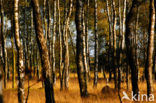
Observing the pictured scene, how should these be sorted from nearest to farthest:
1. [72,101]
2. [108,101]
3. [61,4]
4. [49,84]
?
[49,84], [108,101], [72,101], [61,4]

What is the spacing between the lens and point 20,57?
235 inches

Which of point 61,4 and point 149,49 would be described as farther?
point 61,4

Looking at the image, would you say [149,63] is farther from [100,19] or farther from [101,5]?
[100,19]

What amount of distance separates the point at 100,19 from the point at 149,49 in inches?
614

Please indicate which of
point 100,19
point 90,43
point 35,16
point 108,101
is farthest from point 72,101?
point 90,43

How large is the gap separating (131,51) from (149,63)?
2.33ft

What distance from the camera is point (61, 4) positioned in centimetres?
1756

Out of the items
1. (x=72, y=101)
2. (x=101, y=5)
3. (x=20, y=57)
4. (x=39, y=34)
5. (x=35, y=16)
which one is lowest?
(x=72, y=101)

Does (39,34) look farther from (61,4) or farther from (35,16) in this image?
(61,4)

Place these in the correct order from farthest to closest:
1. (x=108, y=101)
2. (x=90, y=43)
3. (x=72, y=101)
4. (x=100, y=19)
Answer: (x=90, y=43)
(x=100, y=19)
(x=72, y=101)
(x=108, y=101)

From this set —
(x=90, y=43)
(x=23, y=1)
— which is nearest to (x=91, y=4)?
(x=23, y=1)

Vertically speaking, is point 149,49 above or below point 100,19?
below

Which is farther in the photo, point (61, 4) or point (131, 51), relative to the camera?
point (61, 4)

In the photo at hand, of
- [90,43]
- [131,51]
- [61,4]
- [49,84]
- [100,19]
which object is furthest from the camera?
[90,43]
